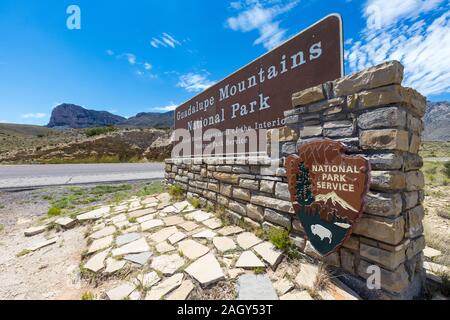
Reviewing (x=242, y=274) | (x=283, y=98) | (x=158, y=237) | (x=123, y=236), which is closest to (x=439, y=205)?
(x=283, y=98)

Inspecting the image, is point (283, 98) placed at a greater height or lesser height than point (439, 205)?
greater

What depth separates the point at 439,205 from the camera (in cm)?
590

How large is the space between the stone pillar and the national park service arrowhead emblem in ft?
0.45

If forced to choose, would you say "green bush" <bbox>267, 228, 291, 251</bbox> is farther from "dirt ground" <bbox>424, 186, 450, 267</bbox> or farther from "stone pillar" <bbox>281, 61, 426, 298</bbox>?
"dirt ground" <bbox>424, 186, 450, 267</bbox>

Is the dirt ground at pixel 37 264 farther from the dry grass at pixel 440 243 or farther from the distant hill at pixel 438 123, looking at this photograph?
the distant hill at pixel 438 123

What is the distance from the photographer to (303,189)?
2.53 meters

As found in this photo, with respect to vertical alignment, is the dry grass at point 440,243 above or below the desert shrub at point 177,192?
below

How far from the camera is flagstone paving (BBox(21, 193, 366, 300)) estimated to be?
2.23 m

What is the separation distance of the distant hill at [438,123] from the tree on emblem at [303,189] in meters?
137

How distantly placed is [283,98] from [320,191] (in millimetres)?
1687

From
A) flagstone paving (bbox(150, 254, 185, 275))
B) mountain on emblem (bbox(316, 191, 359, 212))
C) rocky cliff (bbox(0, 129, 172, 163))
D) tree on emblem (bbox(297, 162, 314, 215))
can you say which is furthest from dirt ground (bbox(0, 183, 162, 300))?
rocky cliff (bbox(0, 129, 172, 163))

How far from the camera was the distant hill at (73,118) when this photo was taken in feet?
394

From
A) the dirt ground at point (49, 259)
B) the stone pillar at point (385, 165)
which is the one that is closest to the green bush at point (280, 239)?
the stone pillar at point (385, 165)

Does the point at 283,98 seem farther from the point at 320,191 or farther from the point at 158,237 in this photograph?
the point at 158,237
